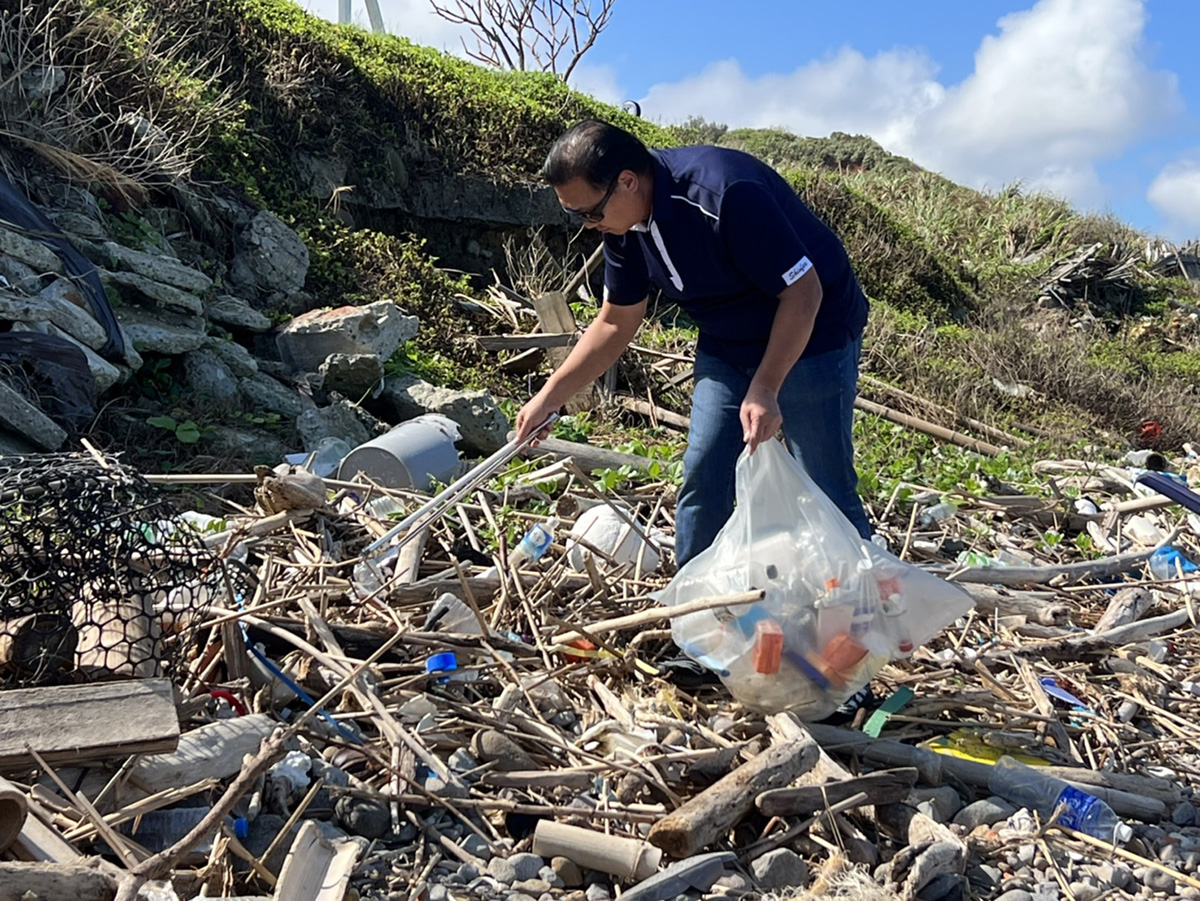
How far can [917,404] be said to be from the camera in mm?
9102

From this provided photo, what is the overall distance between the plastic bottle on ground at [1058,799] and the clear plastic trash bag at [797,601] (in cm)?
44

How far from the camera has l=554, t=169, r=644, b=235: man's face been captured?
3.09 m

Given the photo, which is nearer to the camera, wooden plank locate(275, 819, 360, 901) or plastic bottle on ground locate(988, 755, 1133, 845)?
wooden plank locate(275, 819, 360, 901)

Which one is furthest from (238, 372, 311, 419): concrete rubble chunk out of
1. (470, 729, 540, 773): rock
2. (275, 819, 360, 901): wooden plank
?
(275, 819, 360, 901): wooden plank

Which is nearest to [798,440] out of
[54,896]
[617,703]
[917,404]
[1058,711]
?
[617,703]

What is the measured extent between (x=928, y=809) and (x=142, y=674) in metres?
2.16

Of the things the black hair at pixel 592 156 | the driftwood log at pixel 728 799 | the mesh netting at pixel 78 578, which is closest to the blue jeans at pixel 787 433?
the black hair at pixel 592 156

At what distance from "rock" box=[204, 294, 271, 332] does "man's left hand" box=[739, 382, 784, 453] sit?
5.28 metres

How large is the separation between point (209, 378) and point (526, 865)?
16.1ft

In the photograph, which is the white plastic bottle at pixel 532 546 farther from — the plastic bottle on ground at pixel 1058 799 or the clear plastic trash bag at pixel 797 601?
the plastic bottle on ground at pixel 1058 799

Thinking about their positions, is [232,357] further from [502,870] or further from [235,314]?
[502,870]

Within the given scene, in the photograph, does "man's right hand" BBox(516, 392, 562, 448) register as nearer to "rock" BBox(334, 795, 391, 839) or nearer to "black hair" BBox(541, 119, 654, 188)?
"black hair" BBox(541, 119, 654, 188)

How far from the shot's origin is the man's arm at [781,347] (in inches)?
120

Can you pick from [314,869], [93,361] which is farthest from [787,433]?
[93,361]
